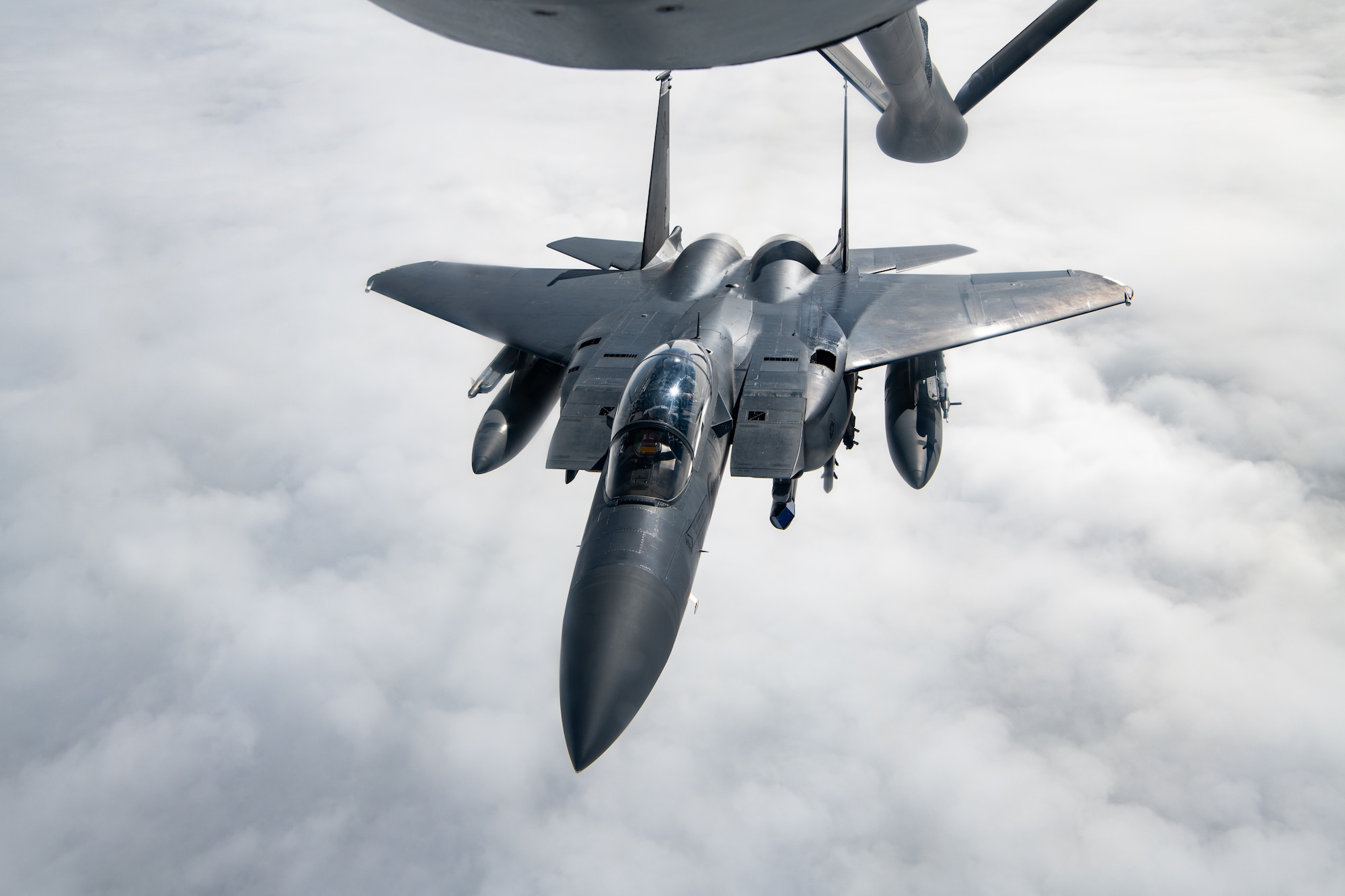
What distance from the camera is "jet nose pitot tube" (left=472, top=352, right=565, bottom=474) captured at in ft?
49.1

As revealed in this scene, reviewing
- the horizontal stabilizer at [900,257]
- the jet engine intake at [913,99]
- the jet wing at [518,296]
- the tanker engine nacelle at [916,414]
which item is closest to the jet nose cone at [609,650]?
the jet wing at [518,296]

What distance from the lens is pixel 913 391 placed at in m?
15.9

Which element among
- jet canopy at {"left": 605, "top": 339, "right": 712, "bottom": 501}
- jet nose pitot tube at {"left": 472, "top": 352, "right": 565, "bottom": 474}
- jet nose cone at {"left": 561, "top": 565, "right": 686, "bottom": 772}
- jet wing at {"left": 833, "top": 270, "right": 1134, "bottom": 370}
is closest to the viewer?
jet nose cone at {"left": 561, "top": 565, "right": 686, "bottom": 772}

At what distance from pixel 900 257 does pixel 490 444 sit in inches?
395

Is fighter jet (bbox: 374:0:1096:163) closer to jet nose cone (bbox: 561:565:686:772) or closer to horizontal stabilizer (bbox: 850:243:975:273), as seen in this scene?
jet nose cone (bbox: 561:565:686:772)

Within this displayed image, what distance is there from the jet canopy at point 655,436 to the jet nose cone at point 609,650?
1.11 m

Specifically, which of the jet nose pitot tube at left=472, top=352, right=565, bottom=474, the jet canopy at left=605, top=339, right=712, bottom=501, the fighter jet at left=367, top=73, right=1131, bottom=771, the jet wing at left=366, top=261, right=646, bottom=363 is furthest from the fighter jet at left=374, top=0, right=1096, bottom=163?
the jet nose pitot tube at left=472, top=352, right=565, bottom=474

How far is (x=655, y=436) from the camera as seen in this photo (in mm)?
10250

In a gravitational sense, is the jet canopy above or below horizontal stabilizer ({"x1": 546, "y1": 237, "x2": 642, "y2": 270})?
above

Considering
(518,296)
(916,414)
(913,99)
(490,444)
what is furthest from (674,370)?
(913,99)

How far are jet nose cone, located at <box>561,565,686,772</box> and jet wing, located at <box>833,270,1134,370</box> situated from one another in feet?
21.2

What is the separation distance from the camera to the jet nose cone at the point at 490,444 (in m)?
14.8

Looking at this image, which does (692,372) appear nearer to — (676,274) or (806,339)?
(806,339)

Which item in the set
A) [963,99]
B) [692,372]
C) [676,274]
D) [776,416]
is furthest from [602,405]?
[963,99]
